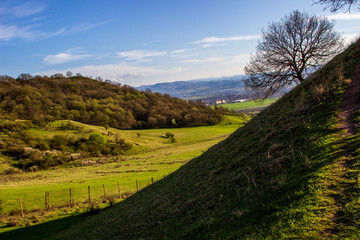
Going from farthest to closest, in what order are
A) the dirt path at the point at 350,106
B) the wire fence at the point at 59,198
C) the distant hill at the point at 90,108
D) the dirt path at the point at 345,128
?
the distant hill at the point at 90,108 < the wire fence at the point at 59,198 < the dirt path at the point at 350,106 < the dirt path at the point at 345,128

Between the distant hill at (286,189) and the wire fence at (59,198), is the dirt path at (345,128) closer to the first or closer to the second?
the distant hill at (286,189)

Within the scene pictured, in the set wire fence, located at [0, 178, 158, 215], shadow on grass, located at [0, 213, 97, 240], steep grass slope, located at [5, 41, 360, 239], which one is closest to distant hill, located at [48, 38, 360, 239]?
steep grass slope, located at [5, 41, 360, 239]

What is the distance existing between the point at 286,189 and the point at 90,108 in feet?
481

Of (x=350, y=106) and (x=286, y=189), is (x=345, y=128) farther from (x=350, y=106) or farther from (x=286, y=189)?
(x=286, y=189)

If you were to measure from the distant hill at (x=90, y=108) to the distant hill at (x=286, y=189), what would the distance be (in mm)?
100091

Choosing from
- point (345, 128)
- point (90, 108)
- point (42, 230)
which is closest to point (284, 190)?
point (345, 128)

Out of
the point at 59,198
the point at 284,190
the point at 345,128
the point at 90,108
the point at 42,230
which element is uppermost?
the point at 90,108

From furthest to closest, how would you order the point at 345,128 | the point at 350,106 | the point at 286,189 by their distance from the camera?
the point at 350,106, the point at 345,128, the point at 286,189

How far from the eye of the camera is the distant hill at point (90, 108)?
11812 cm

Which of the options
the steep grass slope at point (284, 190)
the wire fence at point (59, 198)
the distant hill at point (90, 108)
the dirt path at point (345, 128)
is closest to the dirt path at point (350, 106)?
the dirt path at point (345, 128)

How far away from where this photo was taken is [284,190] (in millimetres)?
7086

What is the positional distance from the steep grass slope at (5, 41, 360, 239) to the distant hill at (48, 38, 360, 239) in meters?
0.02

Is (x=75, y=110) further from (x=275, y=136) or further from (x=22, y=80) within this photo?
(x=275, y=136)

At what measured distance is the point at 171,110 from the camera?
512 feet
